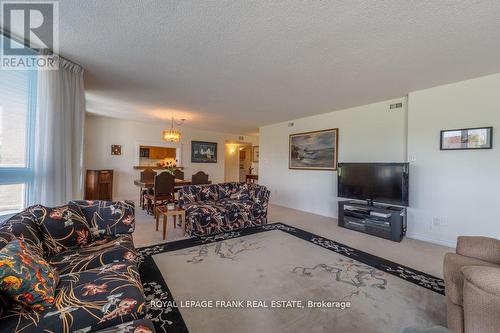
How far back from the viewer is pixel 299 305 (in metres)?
1.83

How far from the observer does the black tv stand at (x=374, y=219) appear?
3412mm

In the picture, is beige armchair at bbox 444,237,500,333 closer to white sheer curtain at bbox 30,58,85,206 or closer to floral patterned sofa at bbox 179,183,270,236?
floral patterned sofa at bbox 179,183,270,236

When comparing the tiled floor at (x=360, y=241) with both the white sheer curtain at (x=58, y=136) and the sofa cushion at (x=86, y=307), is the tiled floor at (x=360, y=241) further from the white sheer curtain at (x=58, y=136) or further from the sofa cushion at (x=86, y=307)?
the sofa cushion at (x=86, y=307)

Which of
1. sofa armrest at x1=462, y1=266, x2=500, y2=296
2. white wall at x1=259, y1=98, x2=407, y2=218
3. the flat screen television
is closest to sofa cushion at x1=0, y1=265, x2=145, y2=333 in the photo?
sofa armrest at x1=462, y1=266, x2=500, y2=296

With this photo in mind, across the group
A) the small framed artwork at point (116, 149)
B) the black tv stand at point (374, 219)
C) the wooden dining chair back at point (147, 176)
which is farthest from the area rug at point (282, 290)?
Result: the small framed artwork at point (116, 149)

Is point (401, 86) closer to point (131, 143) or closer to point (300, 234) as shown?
point (300, 234)

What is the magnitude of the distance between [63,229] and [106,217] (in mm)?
400

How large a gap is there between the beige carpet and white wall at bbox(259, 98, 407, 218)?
7.71ft

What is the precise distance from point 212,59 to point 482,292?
9.66ft

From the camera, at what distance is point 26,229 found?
1.59m

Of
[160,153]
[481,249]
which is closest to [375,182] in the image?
[481,249]

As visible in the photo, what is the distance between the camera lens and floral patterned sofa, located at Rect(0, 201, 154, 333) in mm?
1034

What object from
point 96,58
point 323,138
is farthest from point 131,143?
point 323,138

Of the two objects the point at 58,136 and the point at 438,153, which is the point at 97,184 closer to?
the point at 58,136
